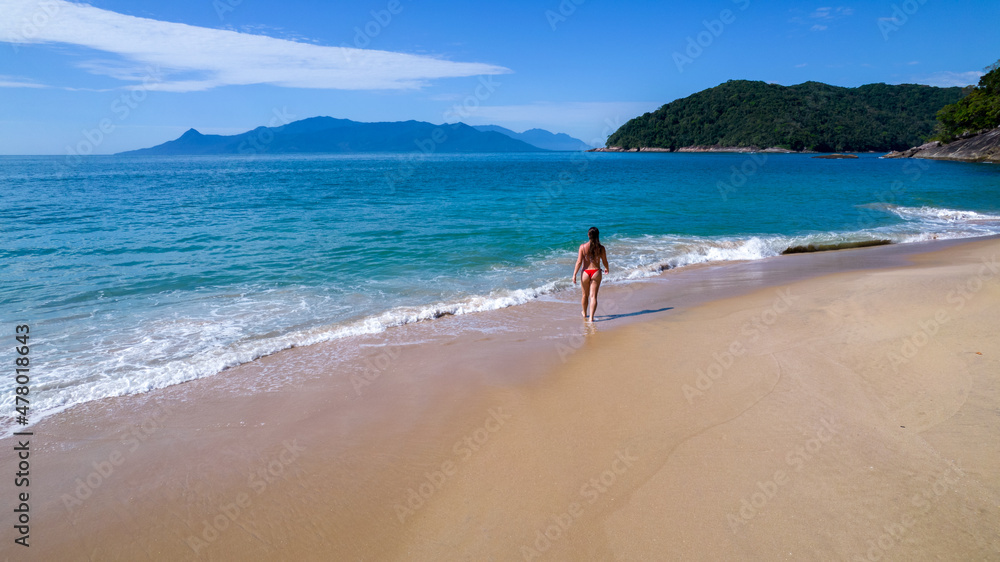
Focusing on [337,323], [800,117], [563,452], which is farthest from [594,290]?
[800,117]

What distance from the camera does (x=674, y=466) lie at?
13.7 feet

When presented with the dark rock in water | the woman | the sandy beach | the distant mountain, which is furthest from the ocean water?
the distant mountain

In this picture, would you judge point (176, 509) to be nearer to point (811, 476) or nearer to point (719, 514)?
point (719, 514)

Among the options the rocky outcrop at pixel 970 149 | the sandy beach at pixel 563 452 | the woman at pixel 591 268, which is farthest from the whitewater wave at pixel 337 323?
the rocky outcrop at pixel 970 149

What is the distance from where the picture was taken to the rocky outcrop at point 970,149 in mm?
62969

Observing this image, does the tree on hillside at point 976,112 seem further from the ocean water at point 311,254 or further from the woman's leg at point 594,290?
the woman's leg at point 594,290

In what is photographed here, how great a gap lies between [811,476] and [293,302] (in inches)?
374

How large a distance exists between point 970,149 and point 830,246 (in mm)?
76556

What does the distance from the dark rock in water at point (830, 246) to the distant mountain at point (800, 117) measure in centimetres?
13298

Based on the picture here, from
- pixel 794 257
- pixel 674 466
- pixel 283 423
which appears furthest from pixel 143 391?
pixel 794 257

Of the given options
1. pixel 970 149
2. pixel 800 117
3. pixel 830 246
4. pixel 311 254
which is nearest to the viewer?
pixel 311 254

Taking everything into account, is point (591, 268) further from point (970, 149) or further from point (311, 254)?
point (970, 149)

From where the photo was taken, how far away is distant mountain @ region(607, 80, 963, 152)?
12738cm

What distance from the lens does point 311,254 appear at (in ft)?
48.7
